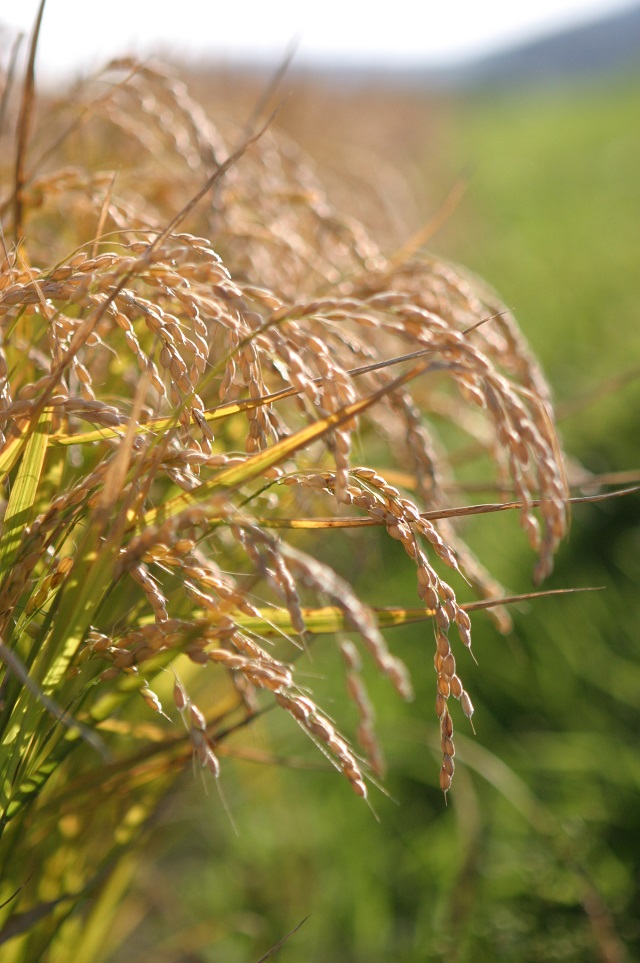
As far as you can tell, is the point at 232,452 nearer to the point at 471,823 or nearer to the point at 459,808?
the point at 471,823

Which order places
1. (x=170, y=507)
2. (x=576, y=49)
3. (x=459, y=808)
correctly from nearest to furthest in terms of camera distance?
(x=170, y=507) < (x=459, y=808) < (x=576, y=49)

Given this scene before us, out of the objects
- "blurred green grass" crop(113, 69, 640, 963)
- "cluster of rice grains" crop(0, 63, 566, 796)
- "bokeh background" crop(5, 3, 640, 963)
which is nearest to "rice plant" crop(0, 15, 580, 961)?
"cluster of rice grains" crop(0, 63, 566, 796)

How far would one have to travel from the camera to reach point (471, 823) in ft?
5.82

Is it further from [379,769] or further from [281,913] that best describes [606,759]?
[379,769]

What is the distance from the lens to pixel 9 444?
0.89 metres

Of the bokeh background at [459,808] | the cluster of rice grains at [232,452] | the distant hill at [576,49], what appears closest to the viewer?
the cluster of rice grains at [232,452]

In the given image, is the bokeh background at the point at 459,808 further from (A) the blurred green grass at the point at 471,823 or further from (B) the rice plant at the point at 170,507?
(B) the rice plant at the point at 170,507

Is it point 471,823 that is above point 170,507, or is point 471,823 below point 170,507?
below

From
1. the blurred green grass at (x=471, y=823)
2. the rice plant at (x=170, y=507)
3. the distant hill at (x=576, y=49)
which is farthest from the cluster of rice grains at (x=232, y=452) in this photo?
the distant hill at (x=576, y=49)

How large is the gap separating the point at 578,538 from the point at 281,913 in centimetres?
171

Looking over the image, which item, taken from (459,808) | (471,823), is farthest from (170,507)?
(459,808)

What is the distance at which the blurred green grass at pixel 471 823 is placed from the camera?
1802 millimetres

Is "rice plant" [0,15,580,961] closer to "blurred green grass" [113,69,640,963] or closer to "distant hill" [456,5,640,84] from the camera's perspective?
"blurred green grass" [113,69,640,963]

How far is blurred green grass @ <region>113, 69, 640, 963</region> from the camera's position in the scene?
5.91ft
